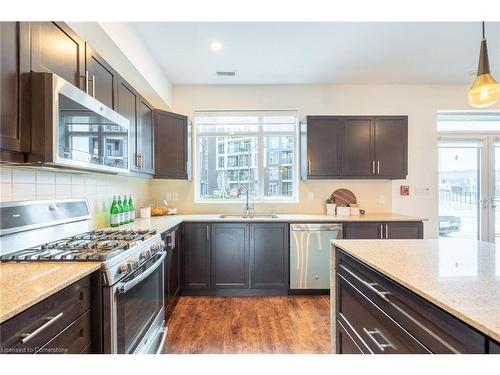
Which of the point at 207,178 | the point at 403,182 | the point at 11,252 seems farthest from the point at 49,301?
the point at 403,182

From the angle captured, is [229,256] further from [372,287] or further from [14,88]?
[14,88]

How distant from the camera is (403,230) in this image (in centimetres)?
314

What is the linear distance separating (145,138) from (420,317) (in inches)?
109

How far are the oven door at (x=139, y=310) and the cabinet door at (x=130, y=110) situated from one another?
0.97 m

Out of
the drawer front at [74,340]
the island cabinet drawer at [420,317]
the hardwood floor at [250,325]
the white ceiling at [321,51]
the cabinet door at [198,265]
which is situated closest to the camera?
the island cabinet drawer at [420,317]

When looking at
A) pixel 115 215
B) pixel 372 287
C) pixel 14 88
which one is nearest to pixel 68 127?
pixel 14 88

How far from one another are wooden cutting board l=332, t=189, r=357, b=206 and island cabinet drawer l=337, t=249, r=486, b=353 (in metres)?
2.43

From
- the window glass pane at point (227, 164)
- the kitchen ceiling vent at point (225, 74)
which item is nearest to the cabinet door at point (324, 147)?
the window glass pane at point (227, 164)

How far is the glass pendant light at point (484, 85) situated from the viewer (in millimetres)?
1738

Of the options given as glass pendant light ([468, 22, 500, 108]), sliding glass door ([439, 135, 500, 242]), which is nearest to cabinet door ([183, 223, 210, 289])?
glass pendant light ([468, 22, 500, 108])

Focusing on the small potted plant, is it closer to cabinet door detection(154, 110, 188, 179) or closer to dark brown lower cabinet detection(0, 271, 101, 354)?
cabinet door detection(154, 110, 188, 179)

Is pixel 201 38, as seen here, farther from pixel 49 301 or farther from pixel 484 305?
pixel 484 305

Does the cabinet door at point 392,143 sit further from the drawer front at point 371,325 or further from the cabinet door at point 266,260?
the drawer front at point 371,325
